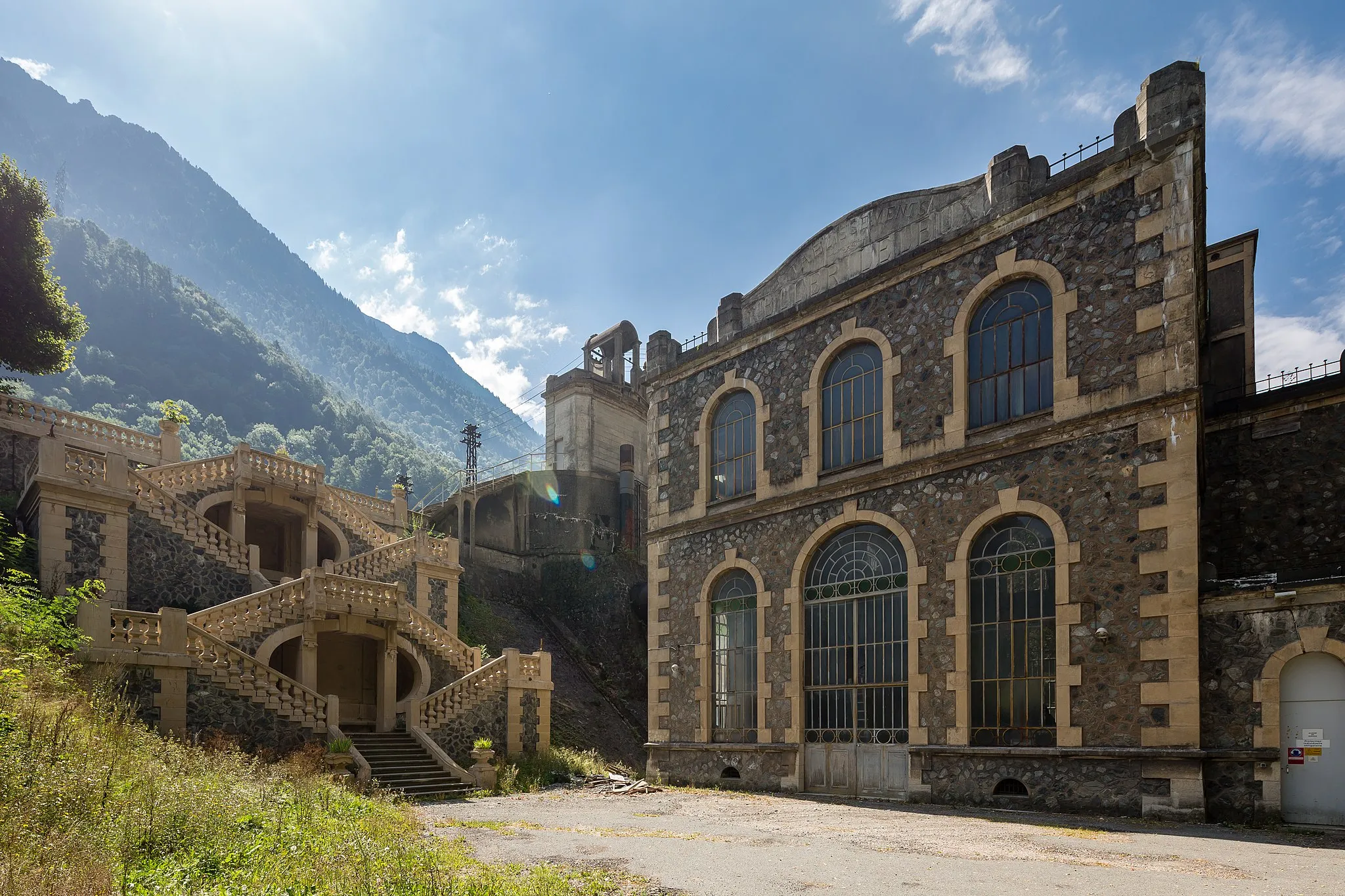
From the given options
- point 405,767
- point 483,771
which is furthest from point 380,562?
point 483,771

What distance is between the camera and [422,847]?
9562mm

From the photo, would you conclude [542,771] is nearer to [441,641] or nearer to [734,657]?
[441,641]

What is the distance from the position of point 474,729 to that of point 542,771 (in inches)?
86.4

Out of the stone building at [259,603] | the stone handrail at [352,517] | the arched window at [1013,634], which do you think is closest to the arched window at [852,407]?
the arched window at [1013,634]

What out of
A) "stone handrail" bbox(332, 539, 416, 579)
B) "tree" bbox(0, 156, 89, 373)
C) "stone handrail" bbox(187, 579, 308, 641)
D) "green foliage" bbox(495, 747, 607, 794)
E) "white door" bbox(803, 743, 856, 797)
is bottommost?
"green foliage" bbox(495, 747, 607, 794)

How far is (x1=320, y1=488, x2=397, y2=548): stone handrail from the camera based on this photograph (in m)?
29.9

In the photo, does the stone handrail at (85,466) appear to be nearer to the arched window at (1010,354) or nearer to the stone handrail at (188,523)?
the stone handrail at (188,523)

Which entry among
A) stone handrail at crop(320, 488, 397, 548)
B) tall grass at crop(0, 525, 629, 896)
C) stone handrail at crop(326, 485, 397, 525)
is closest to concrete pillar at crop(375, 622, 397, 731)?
stone handrail at crop(320, 488, 397, 548)

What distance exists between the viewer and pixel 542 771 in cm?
2256

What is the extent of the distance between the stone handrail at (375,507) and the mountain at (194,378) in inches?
2981

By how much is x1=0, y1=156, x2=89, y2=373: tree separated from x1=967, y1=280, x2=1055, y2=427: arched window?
1032 inches

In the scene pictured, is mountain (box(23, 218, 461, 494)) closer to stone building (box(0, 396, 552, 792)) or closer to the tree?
the tree

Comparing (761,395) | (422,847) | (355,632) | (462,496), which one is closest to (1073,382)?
(761,395)

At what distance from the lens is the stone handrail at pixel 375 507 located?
32125mm
